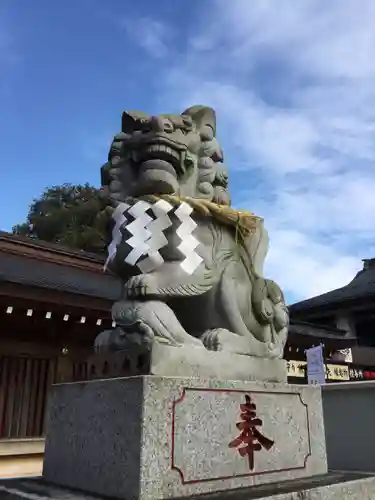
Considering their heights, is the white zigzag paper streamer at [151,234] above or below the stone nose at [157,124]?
below

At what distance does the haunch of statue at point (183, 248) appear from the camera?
2408 millimetres

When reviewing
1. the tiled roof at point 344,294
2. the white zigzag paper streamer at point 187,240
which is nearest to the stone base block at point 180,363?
the white zigzag paper streamer at point 187,240

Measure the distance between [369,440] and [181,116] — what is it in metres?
3.85

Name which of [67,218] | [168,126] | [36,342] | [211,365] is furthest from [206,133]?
[67,218]

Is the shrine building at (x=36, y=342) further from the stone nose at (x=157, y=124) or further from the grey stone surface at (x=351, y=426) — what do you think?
the stone nose at (x=157, y=124)

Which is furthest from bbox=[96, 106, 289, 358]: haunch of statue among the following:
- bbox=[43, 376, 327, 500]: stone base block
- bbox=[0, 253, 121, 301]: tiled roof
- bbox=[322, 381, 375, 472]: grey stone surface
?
bbox=[0, 253, 121, 301]: tiled roof

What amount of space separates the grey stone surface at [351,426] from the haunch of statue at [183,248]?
7.84ft

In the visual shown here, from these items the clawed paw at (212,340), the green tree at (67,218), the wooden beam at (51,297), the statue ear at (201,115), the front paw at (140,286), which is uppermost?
the green tree at (67,218)

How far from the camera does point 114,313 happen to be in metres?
2.45

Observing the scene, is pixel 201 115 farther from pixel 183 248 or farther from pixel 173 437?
pixel 173 437

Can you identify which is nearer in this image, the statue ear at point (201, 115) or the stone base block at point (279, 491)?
the stone base block at point (279, 491)

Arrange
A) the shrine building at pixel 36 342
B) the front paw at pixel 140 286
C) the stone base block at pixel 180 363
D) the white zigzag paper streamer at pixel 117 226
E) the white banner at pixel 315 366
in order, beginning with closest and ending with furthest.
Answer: the stone base block at pixel 180 363
the front paw at pixel 140 286
the white zigzag paper streamer at pixel 117 226
the shrine building at pixel 36 342
the white banner at pixel 315 366

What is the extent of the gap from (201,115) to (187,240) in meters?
0.94

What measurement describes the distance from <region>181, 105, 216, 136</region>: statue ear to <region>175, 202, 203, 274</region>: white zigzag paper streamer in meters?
0.68
